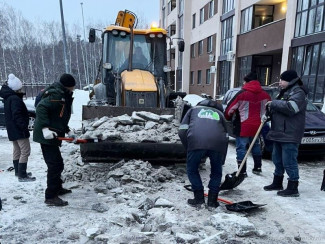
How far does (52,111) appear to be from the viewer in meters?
3.88

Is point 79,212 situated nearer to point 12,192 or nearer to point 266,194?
point 12,192

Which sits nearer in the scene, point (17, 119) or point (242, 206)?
point (242, 206)

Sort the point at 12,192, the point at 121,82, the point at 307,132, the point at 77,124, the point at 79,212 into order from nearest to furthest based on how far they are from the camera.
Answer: the point at 79,212, the point at 12,192, the point at 307,132, the point at 121,82, the point at 77,124

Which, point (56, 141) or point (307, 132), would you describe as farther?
point (307, 132)

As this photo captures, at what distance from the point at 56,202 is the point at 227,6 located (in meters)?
20.8

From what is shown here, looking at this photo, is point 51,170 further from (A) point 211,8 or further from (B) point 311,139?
(A) point 211,8

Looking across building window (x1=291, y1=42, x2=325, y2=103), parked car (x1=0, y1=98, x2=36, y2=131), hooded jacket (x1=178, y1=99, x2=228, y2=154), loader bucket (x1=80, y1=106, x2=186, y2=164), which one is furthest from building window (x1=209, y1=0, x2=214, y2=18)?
hooded jacket (x1=178, y1=99, x2=228, y2=154)

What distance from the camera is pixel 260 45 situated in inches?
643

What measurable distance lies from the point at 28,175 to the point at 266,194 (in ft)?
13.1

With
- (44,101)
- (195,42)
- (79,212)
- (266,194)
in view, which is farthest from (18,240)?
(195,42)

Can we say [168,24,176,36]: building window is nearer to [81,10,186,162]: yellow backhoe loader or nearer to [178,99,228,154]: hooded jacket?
[81,10,186,162]: yellow backhoe loader

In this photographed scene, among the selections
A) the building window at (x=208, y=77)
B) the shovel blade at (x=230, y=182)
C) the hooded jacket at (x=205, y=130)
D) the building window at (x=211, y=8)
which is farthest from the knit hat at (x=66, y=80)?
the building window at (x=211, y=8)

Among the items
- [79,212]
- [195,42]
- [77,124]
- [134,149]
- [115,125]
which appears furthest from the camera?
[195,42]

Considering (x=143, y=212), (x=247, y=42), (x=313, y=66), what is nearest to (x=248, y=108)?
(x=143, y=212)
